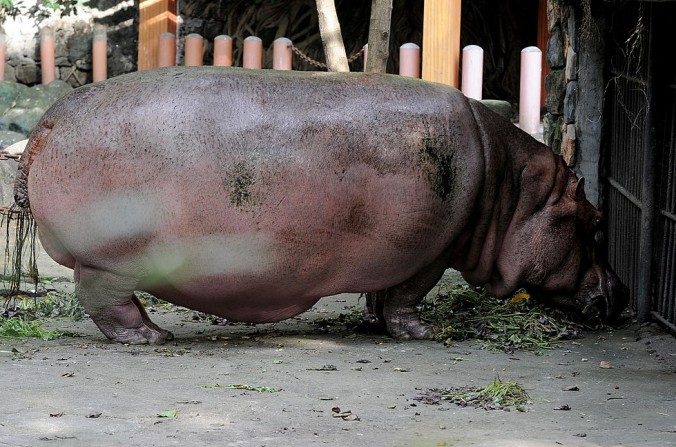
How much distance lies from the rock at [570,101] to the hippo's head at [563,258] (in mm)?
1002

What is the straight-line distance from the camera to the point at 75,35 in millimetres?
12625

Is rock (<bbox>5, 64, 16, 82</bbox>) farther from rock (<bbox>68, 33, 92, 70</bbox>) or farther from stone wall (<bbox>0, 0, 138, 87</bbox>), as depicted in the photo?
rock (<bbox>68, 33, 92, 70</bbox>)

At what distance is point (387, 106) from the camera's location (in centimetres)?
630

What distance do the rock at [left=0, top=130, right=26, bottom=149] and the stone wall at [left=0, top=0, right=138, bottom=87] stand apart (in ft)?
3.67

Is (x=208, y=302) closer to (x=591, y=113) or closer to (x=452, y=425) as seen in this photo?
(x=452, y=425)

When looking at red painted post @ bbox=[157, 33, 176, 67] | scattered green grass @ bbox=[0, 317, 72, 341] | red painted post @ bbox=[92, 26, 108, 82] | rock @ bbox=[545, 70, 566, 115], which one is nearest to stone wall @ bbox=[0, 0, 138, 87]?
red painted post @ bbox=[92, 26, 108, 82]

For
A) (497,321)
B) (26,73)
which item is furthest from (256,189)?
(26,73)

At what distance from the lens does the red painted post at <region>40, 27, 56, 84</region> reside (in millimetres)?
12336

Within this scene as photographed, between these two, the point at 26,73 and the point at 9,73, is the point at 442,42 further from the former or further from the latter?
the point at 9,73

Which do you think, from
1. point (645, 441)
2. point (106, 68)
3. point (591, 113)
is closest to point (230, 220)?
point (645, 441)

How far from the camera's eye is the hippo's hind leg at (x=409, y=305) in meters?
6.66

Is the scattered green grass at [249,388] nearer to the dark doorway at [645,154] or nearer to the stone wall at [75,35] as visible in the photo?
the dark doorway at [645,154]

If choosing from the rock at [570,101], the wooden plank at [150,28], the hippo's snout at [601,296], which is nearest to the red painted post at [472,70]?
the rock at [570,101]

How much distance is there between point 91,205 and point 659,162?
316 cm
